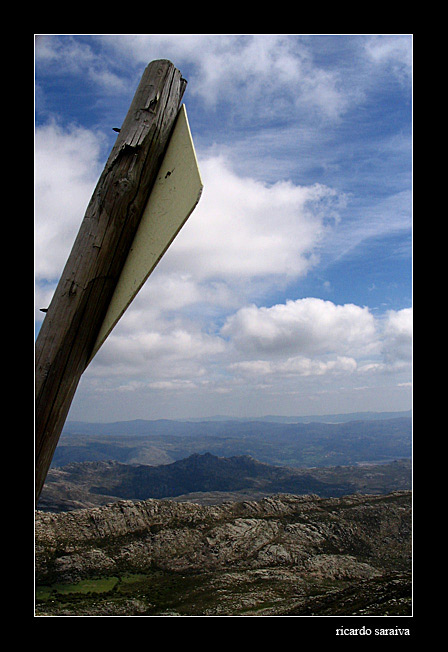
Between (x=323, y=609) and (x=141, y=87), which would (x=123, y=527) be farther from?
(x=141, y=87)

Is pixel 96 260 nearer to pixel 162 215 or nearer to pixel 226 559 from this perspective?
pixel 162 215

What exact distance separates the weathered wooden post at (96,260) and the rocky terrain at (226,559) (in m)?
50.3

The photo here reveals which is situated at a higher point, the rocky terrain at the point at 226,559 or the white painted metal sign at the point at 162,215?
the white painted metal sign at the point at 162,215

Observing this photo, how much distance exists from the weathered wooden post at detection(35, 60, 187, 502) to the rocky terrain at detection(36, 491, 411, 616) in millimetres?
50292

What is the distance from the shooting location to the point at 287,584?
53875 mm

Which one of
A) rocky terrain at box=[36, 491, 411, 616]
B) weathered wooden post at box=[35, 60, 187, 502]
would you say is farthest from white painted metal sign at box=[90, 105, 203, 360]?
rocky terrain at box=[36, 491, 411, 616]

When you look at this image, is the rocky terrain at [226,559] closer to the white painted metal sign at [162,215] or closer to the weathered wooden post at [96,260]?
the weathered wooden post at [96,260]

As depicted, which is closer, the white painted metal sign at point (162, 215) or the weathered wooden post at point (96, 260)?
the white painted metal sign at point (162, 215)

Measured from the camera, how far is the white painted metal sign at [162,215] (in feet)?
7.77

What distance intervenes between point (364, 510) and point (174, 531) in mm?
31986

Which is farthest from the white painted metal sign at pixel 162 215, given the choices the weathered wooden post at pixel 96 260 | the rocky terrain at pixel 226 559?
the rocky terrain at pixel 226 559

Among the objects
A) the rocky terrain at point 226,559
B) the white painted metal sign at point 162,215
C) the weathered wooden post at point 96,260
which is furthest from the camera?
the rocky terrain at point 226,559
